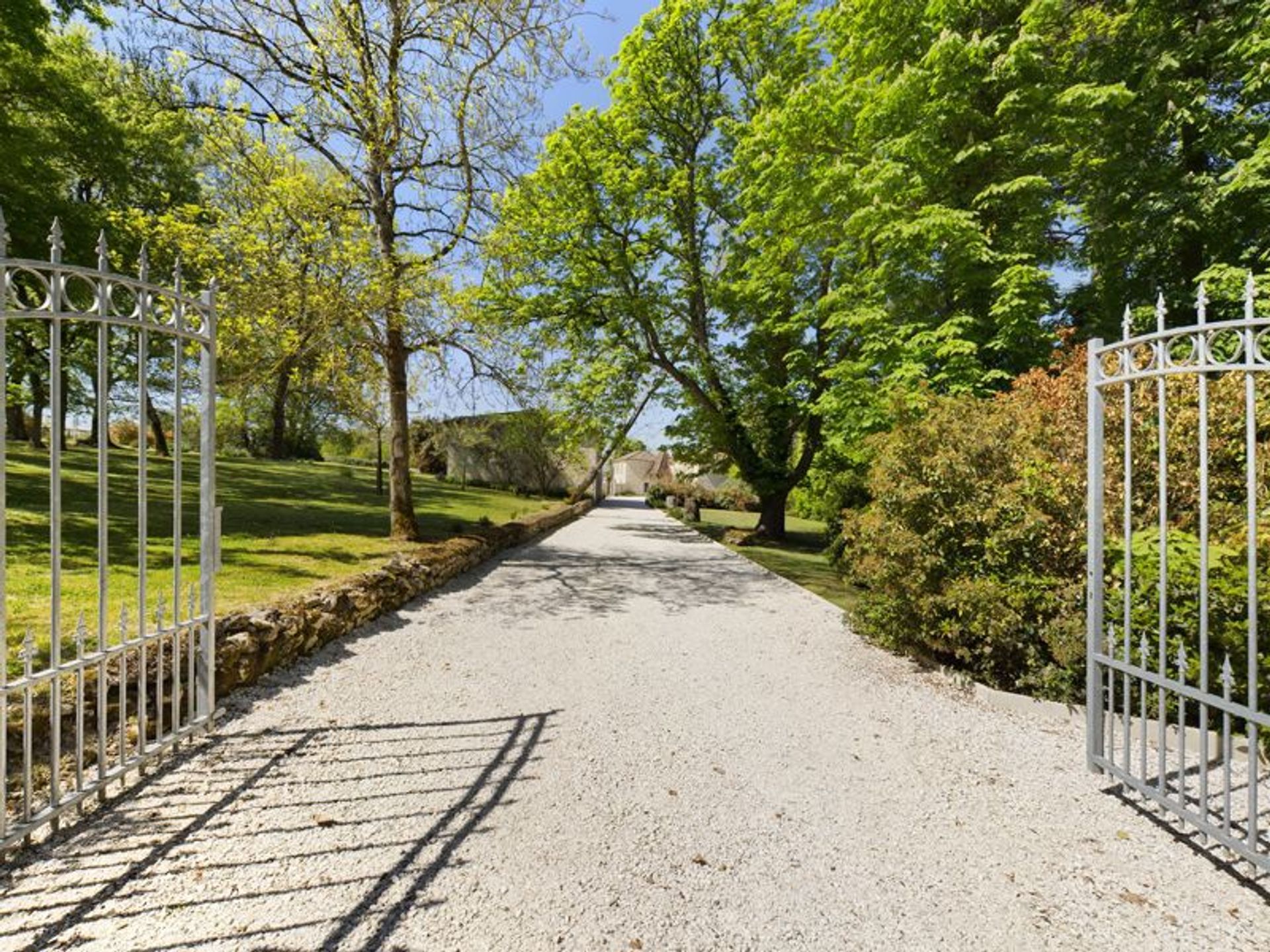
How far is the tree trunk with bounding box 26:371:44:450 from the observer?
64.0ft

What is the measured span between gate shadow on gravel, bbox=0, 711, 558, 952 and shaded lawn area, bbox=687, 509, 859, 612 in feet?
16.6

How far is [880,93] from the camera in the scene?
31.1 feet

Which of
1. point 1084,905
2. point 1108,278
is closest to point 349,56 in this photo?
point 1084,905

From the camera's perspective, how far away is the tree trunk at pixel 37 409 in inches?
768

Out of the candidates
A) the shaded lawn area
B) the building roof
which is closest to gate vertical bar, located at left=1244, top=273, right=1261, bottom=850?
the shaded lawn area

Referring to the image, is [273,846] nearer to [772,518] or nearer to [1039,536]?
[1039,536]

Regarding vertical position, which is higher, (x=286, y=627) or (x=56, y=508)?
(x=56, y=508)

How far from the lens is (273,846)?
2730 millimetres

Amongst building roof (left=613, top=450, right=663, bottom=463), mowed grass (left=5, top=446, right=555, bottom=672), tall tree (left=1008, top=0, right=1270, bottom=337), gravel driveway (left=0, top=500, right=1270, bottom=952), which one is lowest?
gravel driveway (left=0, top=500, right=1270, bottom=952)

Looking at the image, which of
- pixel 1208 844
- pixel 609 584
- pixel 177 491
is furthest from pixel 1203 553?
pixel 609 584

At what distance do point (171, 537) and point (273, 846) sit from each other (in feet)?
26.9

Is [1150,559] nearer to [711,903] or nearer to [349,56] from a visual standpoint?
[711,903]

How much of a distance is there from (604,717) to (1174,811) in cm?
335

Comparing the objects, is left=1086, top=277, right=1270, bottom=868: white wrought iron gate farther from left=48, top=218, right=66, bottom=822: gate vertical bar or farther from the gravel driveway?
left=48, top=218, right=66, bottom=822: gate vertical bar
